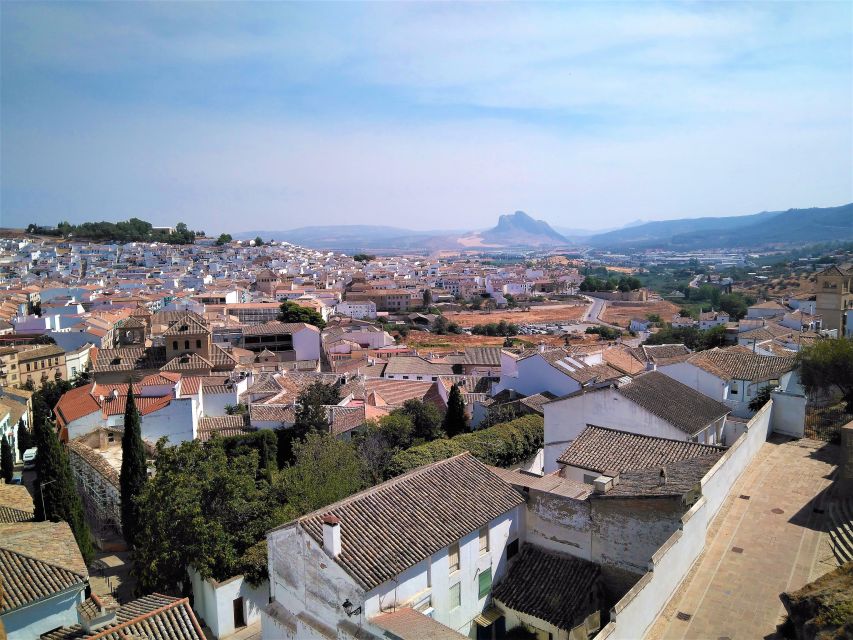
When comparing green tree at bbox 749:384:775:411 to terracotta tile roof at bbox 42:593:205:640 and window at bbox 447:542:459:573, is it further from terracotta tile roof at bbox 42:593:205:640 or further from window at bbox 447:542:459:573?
terracotta tile roof at bbox 42:593:205:640

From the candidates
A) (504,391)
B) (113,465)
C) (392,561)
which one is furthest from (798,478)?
(113,465)

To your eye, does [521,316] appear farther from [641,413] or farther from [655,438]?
[655,438]

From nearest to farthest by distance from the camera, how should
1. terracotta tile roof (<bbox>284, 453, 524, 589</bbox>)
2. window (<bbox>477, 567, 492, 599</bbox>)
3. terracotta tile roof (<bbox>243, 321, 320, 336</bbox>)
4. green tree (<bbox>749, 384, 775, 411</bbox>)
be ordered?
terracotta tile roof (<bbox>284, 453, 524, 589</bbox>)
window (<bbox>477, 567, 492, 599</bbox>)
green tree (<bbox>749, 384, 775, 411</bbox>)
terracotta tile roof (<bbox>243, 321, 320, 336</bbox>)

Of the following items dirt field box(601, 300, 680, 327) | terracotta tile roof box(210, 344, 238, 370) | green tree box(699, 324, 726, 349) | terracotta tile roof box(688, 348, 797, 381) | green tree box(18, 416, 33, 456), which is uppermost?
terracotta tile roof box(688, 348, 797, 381)

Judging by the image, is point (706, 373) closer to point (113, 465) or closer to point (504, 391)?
point (504, 391)

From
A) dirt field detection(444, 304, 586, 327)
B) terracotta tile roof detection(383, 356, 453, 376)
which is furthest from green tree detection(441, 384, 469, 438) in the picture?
dirt field detection(444, 304, 586, 327)
